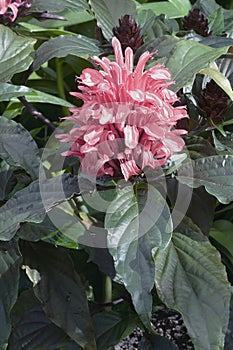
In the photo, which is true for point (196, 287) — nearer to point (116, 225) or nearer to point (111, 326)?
point (116, 225)

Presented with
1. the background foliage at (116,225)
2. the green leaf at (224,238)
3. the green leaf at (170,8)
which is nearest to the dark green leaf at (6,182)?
the background foliage at (116,225)

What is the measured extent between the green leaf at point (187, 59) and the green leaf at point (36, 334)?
362mm

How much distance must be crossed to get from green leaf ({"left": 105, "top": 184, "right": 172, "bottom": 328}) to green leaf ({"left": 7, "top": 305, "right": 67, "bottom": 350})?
0.78 feet

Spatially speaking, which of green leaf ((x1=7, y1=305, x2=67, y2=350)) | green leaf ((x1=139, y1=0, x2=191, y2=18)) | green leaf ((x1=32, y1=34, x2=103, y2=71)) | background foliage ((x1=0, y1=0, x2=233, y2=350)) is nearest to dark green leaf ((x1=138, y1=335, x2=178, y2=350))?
background foliage ((x1=0, y1=0, x2=233, y2=350))

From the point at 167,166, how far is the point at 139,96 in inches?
4.0

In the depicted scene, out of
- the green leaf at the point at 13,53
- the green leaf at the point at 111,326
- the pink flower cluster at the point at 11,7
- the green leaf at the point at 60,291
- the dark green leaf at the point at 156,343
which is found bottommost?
the dark green leaf at the point at 156,343

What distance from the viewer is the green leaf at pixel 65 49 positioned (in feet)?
2.65

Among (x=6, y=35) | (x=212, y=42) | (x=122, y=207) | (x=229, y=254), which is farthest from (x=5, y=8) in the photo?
(x=229, y=254)

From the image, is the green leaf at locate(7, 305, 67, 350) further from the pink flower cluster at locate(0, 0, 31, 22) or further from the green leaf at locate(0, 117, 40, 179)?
the pink flower cluster at locate(0, 0, 31, 22)

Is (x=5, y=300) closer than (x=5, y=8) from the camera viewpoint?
Yes

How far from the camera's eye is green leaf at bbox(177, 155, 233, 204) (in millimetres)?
664

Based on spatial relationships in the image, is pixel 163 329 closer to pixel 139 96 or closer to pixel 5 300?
pixel 5 300

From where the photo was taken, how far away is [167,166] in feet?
2.31

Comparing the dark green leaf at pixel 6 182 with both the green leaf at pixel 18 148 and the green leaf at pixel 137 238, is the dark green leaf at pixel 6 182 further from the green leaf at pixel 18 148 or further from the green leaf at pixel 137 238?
the green leaf at pixel 137 238
